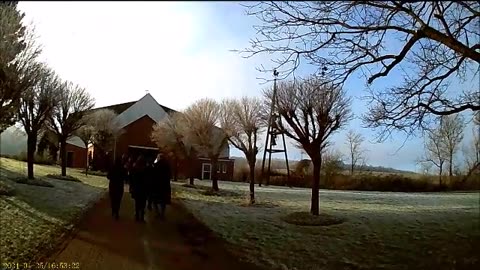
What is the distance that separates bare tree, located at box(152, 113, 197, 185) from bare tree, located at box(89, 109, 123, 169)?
1.40ft

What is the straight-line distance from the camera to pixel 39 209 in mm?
6516

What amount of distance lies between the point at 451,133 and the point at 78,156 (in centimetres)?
486

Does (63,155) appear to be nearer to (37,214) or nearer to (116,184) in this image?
(116,184)

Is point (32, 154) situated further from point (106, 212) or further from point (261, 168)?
point (261, 168)

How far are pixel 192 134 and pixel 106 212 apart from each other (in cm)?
132

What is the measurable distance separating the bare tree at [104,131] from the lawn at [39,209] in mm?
357

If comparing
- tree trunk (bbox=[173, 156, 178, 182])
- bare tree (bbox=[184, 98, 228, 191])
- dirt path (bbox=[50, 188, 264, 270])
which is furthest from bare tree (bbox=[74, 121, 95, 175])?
bare tree (bbox=[184, 98, 228, 191])

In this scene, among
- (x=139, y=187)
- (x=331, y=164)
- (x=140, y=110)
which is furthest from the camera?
(x=331, y=164)

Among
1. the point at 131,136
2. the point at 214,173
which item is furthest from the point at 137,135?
the point at 214,173

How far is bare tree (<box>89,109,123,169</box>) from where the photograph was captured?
5355mm

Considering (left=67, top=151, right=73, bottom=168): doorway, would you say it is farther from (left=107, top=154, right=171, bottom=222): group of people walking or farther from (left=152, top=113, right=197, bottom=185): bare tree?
(left=152, top=113, right=197, bottom=185): bare tree

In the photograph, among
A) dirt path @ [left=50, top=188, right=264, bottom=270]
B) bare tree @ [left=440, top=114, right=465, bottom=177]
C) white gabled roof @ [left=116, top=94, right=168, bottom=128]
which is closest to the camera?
dirt path @ [left=50, top=188, right=264, bottom=270]

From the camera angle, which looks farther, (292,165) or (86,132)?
(292,165)

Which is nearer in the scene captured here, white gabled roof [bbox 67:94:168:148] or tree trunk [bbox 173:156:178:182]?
white gabled roof [bbox 67:94:168:148]
